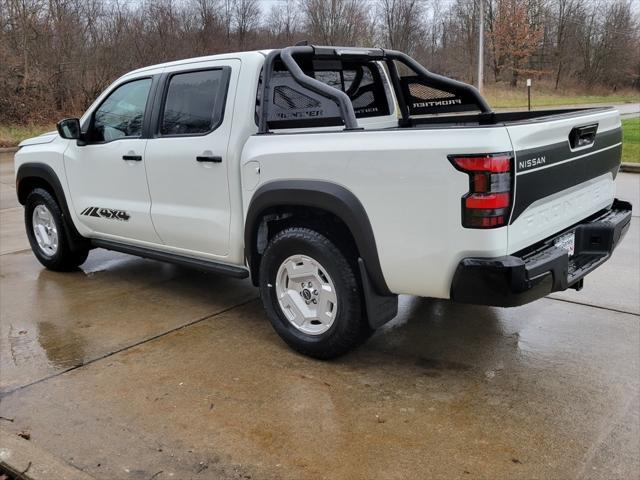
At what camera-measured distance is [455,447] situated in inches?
117

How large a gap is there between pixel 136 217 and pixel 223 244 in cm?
104

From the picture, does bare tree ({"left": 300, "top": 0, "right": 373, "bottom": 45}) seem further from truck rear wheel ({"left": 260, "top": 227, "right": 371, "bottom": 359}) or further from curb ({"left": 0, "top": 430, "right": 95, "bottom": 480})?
curb ({"left": 0, "top": 430, "right": 95, "bottom": 480})

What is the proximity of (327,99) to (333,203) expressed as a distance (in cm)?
85

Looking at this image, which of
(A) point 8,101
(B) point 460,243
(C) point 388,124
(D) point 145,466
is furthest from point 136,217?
(A) point 8,101

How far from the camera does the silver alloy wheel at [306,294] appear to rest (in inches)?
149

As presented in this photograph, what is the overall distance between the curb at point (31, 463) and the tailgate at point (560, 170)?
92.9 inches

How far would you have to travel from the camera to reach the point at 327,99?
4.00m

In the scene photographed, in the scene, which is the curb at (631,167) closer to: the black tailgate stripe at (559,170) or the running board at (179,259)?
the black tailgate stripe at (559,170)

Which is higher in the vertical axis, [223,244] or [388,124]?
[388,124]

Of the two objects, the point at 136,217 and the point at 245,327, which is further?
the point at 136,217

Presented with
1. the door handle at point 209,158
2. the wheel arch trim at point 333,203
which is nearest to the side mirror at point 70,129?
the door handle at point 209,158

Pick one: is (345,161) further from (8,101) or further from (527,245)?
(8,101)

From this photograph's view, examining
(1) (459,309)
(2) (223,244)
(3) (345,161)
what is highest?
(3) (345,161)

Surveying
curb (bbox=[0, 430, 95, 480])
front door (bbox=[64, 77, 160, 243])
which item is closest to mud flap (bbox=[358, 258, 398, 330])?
curb (bbox=[0, 430, 95, 480])
